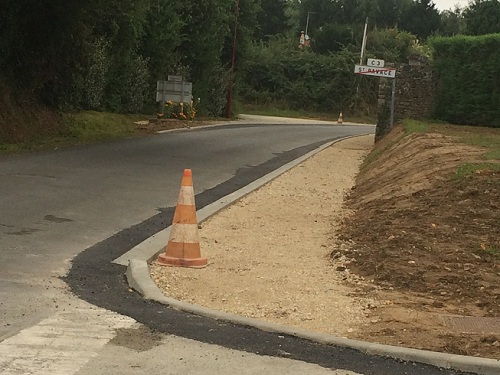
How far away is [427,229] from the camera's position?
10188 millimetres

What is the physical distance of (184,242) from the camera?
8.96m

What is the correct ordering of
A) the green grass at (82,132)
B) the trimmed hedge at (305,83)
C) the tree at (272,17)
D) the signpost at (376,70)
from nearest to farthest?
the green grass at (82,132), the signpost at (376,70), the trimmed hedge at (305,83), the tree at (272,17)

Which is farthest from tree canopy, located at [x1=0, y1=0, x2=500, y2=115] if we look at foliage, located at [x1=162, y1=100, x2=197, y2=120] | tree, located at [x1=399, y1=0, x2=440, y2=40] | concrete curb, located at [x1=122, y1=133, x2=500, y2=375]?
tree, located at [x1=399, y1=0, x2=440, y2=40]

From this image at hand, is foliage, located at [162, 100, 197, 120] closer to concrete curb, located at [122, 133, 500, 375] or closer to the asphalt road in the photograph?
the asphalt road

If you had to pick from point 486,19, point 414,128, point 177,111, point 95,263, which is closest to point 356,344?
point 95,263

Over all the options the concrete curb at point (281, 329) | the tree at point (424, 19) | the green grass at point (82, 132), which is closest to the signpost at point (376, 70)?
the green grass at point (82, 132)

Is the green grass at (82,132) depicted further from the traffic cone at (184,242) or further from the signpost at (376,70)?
the traffic cone at (184,242)

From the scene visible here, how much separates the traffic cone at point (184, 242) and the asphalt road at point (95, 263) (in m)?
0.54

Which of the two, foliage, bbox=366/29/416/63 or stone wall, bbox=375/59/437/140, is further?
foliage, bbox=366/29/416/63

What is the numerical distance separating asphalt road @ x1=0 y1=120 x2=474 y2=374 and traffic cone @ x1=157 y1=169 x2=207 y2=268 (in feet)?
1.76

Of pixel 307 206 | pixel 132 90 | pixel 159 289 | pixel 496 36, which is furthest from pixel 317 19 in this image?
pixel 159 289

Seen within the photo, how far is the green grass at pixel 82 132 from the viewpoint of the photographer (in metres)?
21.5

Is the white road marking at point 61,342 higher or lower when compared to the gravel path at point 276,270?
higher

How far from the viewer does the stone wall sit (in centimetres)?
2917
